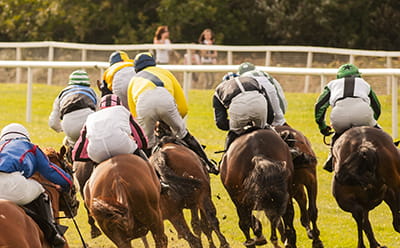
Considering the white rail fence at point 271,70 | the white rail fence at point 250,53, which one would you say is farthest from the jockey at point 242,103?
the white rail fence at point 250,53

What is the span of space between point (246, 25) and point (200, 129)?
12725mm

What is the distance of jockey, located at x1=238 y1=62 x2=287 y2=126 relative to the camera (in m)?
10.5

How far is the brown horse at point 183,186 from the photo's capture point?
31.3ft

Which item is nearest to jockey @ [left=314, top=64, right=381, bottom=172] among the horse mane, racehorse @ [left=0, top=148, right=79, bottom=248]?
the horse mane

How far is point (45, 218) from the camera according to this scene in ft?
25.2

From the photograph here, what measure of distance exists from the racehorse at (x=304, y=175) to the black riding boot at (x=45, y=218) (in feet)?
10.5

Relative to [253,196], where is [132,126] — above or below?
above

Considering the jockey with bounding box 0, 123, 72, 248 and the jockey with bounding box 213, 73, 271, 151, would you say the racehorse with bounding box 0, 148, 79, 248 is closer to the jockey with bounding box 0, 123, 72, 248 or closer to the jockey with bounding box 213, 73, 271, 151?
the jockey with bounding box 0, 123, 72, 248

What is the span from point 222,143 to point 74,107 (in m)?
5.94

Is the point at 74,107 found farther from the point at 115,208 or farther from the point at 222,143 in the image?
the point at 222,143

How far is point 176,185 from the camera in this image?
375 inches

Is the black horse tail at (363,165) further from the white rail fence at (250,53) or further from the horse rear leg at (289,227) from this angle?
the white rail fence at (250,53)

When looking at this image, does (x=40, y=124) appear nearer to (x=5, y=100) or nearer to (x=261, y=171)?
(x=5, y=100)

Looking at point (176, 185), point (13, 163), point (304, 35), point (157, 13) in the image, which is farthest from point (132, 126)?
point (157, 13)
